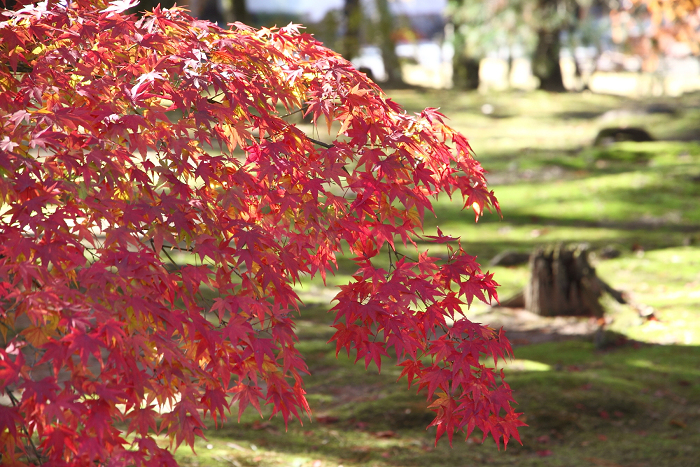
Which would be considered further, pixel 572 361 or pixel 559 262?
pixel 559 262

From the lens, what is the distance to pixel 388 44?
69.8 ft

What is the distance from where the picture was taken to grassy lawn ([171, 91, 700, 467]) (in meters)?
4.26

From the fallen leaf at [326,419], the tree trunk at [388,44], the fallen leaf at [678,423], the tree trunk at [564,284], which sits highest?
the tree trunk at [388,44]

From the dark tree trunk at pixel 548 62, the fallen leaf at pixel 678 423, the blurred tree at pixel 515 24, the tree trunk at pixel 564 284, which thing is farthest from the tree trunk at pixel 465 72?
the fallen leaf at pixel 678 423

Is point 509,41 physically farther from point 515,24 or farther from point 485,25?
point 485,25

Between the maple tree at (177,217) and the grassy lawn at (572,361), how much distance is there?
6.12ft

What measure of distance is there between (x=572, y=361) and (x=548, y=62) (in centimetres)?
1650

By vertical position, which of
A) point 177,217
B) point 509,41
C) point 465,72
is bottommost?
point 177,217

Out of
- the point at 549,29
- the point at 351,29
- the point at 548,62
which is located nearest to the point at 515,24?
the point at 549,29

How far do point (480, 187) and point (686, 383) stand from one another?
369 cm

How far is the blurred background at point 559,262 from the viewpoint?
4.42 m

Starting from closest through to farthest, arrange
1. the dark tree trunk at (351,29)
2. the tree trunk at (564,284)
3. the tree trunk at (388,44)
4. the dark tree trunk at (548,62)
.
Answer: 1. the tree trunk at (564,284)
2. the dark tree trunk at (351,29)
3. the dark tree trunk at (548,62)
4. the tree trunk at (388,44)

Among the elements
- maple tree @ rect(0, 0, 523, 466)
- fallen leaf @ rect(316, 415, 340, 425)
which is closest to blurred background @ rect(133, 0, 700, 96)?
fallen leaf @ rect(316, 415, 340, 425)

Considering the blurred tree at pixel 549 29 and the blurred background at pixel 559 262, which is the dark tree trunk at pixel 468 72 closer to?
the blurred background at pixel 559 262
